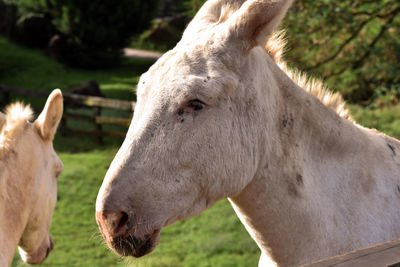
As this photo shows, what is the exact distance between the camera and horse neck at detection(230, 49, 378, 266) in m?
2.18

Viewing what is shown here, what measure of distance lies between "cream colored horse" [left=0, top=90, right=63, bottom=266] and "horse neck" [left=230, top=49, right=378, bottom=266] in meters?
1.67

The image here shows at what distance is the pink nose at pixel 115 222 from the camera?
1.84 m

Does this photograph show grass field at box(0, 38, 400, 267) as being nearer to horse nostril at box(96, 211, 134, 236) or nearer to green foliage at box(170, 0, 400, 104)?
green foliage at box(170, 0, 400, 104)

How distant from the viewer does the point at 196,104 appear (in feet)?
6.57

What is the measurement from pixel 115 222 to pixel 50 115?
198cm

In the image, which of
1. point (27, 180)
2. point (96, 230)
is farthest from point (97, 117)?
point (27, 180)

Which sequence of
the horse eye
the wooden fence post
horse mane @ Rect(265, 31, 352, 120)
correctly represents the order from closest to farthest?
the horse eye, horse mane @ Rect(265, 31, 352, 120), the wooden fence post

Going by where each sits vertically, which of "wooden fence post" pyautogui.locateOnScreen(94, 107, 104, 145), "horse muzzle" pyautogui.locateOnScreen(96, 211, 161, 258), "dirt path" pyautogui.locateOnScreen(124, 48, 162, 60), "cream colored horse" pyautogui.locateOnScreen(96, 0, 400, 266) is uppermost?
"cream colored horse" pyautogui.locateOnScreen(96, 0, 400, 266)

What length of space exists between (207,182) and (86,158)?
7878 mm

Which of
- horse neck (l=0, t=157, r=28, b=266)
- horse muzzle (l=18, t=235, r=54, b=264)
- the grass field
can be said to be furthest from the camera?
the grass field

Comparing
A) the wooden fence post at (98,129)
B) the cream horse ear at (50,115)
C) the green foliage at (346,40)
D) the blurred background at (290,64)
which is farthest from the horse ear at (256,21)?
the wooden fence post at (98,129)

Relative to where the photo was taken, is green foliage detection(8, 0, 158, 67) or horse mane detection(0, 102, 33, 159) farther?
green foliage detection(8, 0, 158, 67)

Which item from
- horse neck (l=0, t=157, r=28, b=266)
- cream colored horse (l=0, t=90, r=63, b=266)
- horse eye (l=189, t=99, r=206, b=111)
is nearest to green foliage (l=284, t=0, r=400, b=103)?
cream colored horse (l=0, t=90, r=63, b=266)

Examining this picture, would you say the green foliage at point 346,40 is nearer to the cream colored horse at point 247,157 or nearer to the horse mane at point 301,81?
the horse mane at point 301,81
